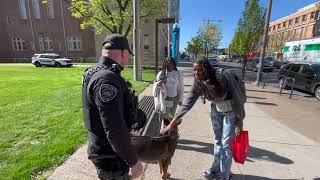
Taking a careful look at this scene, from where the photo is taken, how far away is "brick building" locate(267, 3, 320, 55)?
5419 cm

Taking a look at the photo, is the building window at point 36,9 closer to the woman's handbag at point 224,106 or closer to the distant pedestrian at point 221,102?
the distant pedestrian at point 221,102

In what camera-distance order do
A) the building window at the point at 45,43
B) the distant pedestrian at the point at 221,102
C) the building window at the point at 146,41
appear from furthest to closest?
the building window at the point at 45,43
the building window at the point at 146,41
the distant pedestrian at the point at 221,102

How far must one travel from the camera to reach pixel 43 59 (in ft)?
87.8

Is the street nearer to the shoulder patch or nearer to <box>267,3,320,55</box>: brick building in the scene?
the shoulder patch

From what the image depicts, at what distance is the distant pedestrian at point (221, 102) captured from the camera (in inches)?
118

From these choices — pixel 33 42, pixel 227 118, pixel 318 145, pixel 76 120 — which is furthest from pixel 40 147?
pixel 33 42

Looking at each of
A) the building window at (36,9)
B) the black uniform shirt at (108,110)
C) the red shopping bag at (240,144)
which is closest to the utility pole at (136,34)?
the red shopping bag at (240,144)

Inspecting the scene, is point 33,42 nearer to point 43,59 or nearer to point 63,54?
point 63,54

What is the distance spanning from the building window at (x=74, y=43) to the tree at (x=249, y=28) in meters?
27.1

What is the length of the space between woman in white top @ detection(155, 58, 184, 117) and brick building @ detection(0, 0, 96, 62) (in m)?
34.6

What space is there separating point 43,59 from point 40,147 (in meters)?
25.2

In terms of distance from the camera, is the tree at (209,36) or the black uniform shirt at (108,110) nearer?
the black uniform shirt at (108,110)

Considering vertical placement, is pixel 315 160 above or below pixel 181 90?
below

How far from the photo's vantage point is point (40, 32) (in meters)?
Answer: 37.9
